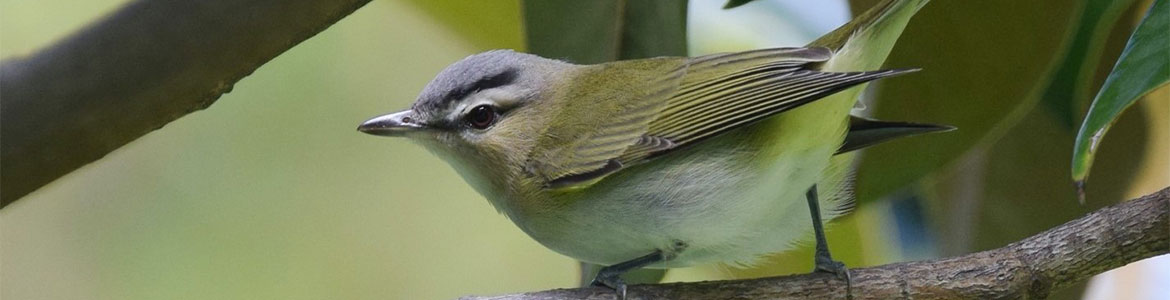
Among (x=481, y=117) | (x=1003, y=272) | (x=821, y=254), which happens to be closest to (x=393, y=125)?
(x=481, y=117)

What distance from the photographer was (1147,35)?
0.86m

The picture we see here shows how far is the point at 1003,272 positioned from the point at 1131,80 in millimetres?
221

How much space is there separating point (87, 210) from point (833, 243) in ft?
4.42

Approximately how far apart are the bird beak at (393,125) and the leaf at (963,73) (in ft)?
2.10

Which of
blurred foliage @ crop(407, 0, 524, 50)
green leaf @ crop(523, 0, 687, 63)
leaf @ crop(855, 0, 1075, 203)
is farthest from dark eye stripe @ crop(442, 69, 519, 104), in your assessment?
blurred foliage @ crop(407, 0, 524, 50)

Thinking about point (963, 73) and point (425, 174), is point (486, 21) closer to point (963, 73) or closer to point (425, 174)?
point (425, 174)

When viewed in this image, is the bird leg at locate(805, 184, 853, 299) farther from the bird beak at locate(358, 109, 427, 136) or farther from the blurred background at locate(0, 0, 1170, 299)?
the bird beak at locate(358, 109, 427, 136)

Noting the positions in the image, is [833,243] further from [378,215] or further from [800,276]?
[378,215]

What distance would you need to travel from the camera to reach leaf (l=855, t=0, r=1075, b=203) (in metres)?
1.28

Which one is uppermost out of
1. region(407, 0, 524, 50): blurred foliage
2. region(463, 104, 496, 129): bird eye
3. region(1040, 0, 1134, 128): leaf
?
region(407, 0, 524, 50): blurred foliage

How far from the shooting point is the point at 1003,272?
939mm

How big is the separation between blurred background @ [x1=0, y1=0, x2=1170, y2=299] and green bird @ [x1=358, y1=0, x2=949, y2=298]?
0.90ft

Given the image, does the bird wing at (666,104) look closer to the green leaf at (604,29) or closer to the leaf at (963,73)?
the green leaf at (604,29)

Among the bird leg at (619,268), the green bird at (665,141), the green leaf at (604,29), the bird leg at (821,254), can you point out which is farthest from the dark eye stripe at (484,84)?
the bird leg at (821,254)
